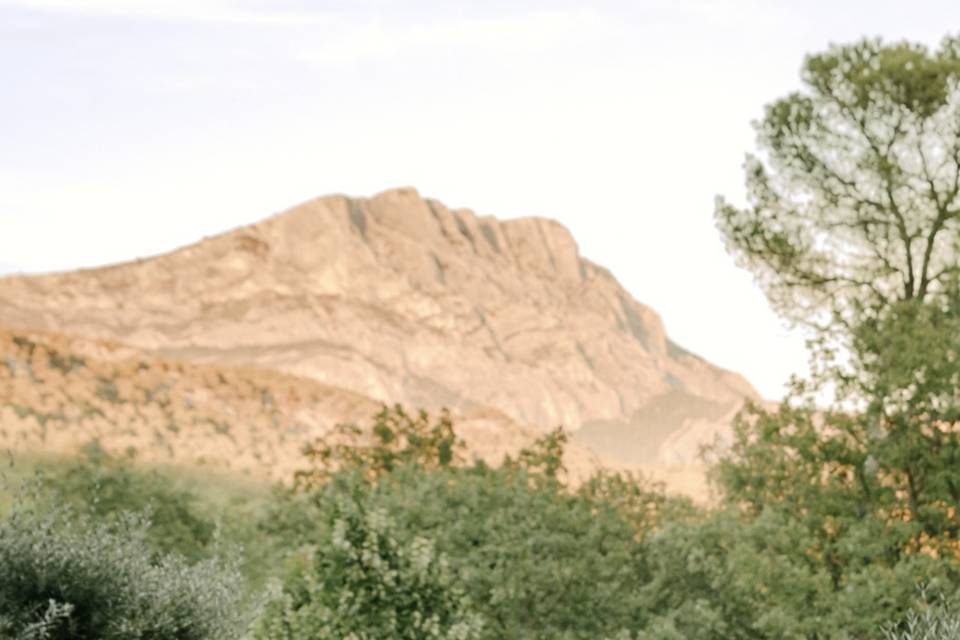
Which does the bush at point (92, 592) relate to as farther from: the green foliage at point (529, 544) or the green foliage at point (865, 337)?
the green foliage at point (865, 337)

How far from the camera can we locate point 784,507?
927 inches

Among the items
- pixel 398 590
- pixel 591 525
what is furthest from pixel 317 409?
pixel 398 590

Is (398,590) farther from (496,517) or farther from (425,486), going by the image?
(425,486)

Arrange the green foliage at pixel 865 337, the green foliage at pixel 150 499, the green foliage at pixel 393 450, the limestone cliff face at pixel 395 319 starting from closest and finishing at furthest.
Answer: the green foliage at pixel 865 337 → the green foliage at pixel 393 450 → the green foliage at pixel 150 499 → the limestone cliff face at pixel 395 319

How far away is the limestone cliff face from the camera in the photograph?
127 metres

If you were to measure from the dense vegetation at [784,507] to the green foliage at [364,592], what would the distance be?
62 cm

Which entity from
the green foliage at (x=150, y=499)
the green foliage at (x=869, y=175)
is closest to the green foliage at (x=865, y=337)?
the green foliage at (x=869, y=175)

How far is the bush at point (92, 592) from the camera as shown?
16453mm

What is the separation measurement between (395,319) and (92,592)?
379 ft

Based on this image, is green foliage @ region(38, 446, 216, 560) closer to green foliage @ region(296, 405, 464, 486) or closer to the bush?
green foliage @ region(296, 405, 464, 486)

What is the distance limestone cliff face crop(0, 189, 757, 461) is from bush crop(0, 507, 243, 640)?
102061 millimetres

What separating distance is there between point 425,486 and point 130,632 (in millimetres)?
10830

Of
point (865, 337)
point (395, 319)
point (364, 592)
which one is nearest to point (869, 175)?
point (865, 337)

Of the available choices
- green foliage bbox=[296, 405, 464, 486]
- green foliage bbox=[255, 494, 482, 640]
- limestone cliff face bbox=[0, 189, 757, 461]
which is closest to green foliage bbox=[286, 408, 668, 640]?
green foliage bbox=[296, 405, 464, 486]
